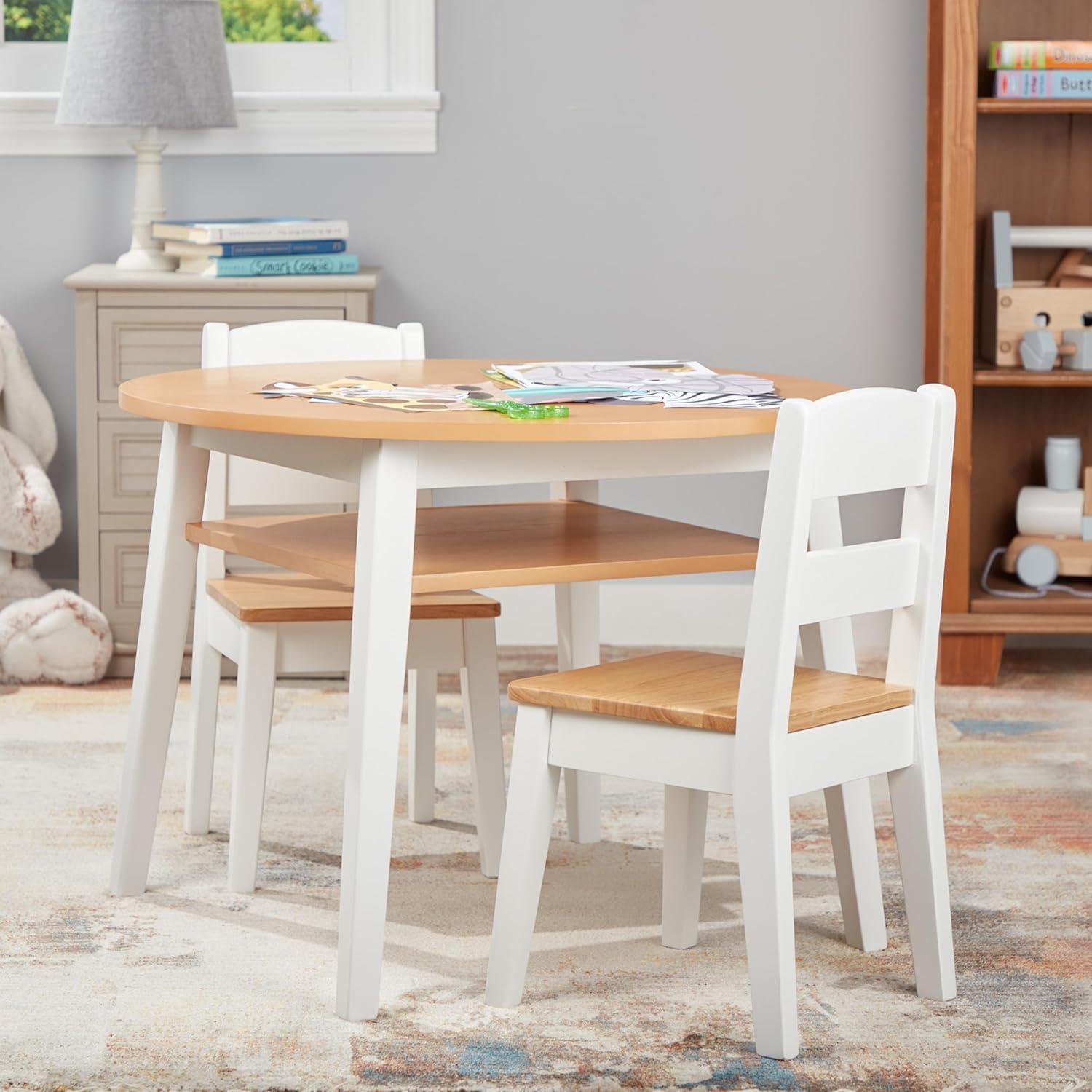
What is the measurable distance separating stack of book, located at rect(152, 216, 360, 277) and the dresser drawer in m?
0.08

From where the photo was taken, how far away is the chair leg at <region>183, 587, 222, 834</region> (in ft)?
7.30

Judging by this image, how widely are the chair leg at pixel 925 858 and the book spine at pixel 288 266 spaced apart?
177cm

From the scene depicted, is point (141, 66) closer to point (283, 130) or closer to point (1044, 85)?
point (283, 130)

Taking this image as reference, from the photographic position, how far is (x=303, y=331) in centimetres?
238

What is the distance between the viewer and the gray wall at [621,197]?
11.0 feet

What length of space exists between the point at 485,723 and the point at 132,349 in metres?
1.36

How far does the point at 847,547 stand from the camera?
1560 millimetres

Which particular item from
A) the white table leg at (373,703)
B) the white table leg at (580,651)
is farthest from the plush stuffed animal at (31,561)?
the white table leg at (373,703)

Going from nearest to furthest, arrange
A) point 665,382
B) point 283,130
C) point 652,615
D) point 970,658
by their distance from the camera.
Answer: point 665,382
point 970,658
point 283,130
point 652,615

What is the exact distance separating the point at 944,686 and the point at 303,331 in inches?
59.9

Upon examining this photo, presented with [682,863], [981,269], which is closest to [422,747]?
[682,863]

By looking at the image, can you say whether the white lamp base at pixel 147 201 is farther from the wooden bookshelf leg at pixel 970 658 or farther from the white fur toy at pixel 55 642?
the wooden bookshelf leg at pixel 970 658

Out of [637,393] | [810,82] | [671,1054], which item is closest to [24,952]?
[671,1054]

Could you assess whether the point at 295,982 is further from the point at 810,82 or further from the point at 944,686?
the point at 810,82
